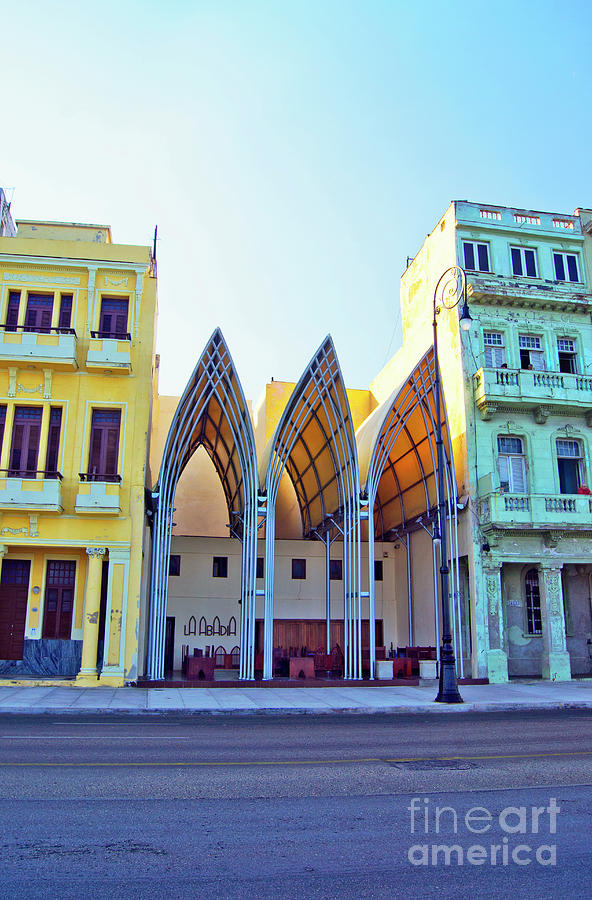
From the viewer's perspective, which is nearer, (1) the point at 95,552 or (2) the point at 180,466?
(1) the point at 95,552

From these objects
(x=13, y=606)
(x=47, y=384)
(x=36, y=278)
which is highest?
(x=36, y=278)

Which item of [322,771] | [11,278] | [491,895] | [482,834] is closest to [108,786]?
[322,771]

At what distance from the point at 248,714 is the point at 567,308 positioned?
20.7 metres

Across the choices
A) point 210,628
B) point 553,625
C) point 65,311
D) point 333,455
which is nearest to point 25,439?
point 65,311

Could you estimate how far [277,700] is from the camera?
19594mm

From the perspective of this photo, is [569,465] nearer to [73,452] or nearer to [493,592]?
[493,592]

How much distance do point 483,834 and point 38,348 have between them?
2156 centimetres

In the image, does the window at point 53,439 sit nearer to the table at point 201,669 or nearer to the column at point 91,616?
the column at point 91,616

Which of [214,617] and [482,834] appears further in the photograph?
[214,617]

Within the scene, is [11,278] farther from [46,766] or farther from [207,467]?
[46,766]

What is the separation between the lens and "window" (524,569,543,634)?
27.2 metres

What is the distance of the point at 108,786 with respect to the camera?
8.39 m

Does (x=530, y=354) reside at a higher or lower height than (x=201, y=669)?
higher

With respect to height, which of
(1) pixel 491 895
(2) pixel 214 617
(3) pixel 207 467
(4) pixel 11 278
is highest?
(4) pixel 11 278
